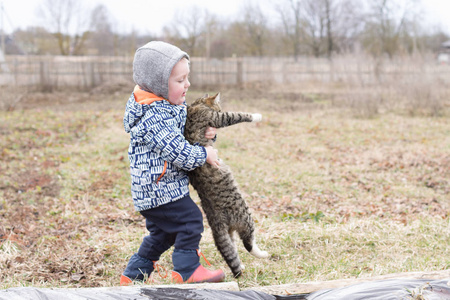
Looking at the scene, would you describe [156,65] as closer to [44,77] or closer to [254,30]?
[44,77]

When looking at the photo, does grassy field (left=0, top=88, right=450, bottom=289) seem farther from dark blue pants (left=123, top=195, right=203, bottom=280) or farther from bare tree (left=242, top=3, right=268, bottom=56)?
bare tree (left=242, top=3, right=268, bottom=56)

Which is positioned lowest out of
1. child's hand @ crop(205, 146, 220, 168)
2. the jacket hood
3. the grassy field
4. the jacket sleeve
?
the grassy field

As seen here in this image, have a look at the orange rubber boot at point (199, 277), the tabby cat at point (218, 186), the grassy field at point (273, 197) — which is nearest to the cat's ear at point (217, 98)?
the tabby cat at point (218, 186)

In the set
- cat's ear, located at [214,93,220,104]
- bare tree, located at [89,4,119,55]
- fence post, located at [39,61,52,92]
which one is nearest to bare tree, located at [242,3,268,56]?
bare tree, located at [89,4,119,55]

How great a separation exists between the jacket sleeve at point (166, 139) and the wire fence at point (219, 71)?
15.1 meters

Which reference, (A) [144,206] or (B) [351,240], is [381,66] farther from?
(A) [144,206]

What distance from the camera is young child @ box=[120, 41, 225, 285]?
2885 millimetres

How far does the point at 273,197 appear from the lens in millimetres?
6828

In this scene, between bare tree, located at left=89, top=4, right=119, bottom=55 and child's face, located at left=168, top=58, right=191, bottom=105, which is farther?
bare tree, located at left=89, top=4, right=119, bottom=55

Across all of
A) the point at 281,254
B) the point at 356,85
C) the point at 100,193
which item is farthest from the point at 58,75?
the point at 281,254

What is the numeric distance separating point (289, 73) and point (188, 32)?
8.19m

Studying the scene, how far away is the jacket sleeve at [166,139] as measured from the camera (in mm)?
2871

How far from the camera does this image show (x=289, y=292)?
2.82 meters

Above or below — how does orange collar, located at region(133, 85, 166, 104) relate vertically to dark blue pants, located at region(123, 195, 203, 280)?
above
